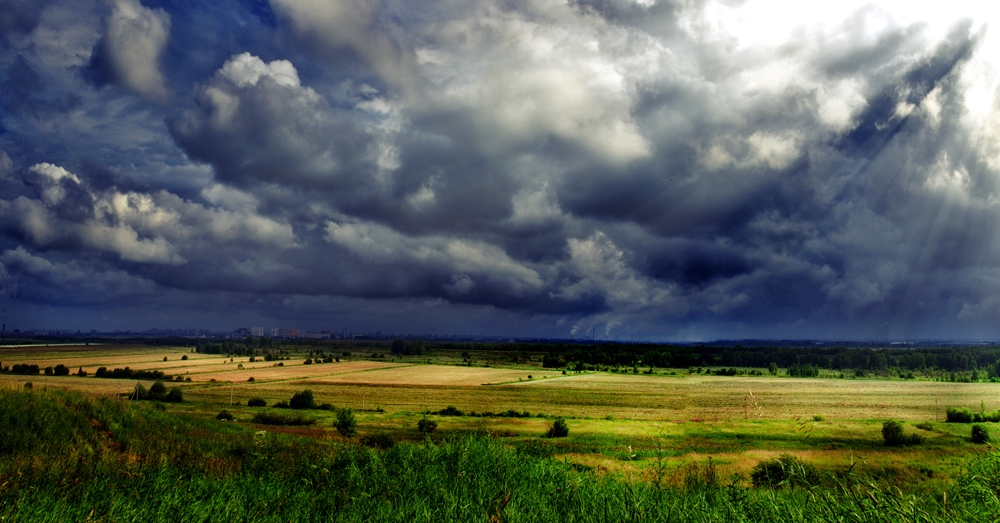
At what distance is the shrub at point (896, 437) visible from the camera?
2603 inches

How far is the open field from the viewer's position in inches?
2298

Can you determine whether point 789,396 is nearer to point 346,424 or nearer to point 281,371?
point 346,424

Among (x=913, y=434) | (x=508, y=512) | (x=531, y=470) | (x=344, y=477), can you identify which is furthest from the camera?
(x=913, y=434)

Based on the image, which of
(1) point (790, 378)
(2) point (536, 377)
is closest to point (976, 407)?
(1) point (790, 378)

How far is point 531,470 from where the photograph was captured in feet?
33.3

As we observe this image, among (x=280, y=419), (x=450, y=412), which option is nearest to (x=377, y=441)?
(x=280, y=419)

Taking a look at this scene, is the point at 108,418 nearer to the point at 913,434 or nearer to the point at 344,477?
the point at 344,477

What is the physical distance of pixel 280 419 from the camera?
2753 inches

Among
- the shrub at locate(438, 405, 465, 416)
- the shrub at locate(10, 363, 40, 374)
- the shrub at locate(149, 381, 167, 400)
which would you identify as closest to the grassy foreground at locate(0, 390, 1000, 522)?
the shrub at locate(438, 405, 465, 416)

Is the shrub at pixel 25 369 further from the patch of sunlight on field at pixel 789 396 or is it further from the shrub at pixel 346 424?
the patch of sunlight on field at pixel 789 396

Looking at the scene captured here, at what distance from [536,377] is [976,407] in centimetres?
10765

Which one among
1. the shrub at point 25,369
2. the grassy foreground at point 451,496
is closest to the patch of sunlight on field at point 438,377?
the shrub at point 25,369

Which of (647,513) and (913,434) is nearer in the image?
(647,513)

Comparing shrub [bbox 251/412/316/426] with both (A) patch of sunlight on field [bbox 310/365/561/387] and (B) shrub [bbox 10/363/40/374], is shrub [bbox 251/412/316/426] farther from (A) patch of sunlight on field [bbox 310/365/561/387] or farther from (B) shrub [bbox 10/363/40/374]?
(B) shrub [bbox 10/363/40/374]
